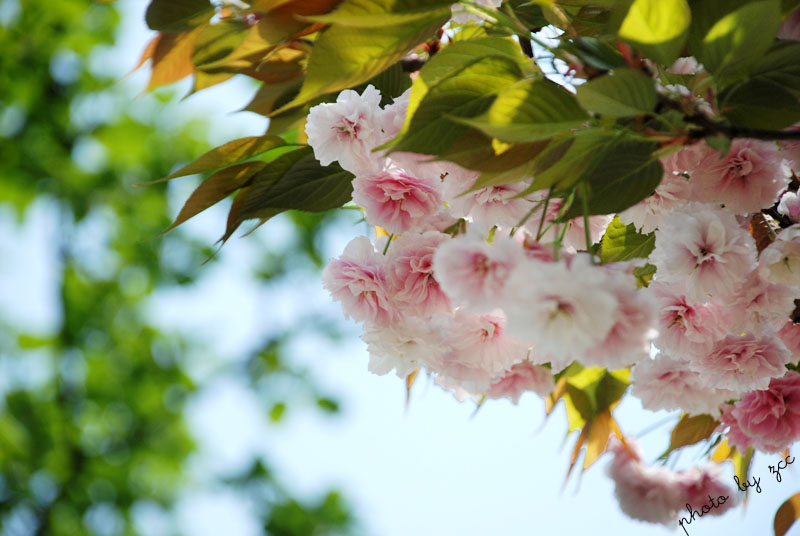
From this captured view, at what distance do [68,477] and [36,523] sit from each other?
0.22 metres

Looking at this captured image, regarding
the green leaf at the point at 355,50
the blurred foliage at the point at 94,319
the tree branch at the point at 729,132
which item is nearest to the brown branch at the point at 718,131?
the tree branch at the point at 729,132

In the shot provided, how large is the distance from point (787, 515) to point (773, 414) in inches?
5.0

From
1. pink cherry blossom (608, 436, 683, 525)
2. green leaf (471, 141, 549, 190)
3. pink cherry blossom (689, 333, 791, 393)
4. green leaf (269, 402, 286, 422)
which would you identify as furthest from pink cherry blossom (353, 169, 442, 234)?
green leaf (269, 402, 286, 422)

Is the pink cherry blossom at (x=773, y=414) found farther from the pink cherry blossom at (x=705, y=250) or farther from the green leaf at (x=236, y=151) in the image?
the green leaf at (x=236, y=151)

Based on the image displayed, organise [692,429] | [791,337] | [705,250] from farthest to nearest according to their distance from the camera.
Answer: [692,429]
[791,337]
[705,250]

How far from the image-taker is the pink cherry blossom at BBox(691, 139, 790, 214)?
0.36 meters

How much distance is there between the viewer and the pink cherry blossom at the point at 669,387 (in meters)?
0.50

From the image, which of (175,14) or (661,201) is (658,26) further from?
(175,14)

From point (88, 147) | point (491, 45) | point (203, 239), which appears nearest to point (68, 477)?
point (203, 239)

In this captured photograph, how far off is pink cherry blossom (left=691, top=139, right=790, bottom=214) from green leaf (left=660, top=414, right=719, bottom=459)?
9.8 inches

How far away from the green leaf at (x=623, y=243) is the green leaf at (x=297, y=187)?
165 mm

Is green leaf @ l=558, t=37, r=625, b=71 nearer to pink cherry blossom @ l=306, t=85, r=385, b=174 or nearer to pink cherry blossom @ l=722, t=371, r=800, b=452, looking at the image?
pink cherry blossom @ l=306, t=85, r=385, b=174

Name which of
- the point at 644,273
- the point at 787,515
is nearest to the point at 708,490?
the point at 787,515

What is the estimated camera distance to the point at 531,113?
0.24 meters
